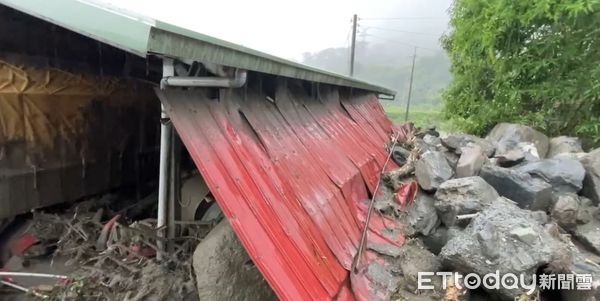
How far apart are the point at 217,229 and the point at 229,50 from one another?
1075mm

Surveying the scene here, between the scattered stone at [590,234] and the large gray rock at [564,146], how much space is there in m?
3.26

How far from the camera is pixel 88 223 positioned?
3.18 metres

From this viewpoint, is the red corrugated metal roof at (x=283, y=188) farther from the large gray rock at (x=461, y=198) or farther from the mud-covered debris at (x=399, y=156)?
the mud-covered debris at (x=399, y=156)

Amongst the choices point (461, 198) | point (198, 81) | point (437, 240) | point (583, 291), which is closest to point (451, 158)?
point (461, 198)

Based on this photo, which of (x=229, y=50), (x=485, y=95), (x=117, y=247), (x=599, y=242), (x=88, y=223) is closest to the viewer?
(x=229, y=50)

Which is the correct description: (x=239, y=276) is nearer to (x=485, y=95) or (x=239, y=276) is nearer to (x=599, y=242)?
(x=599, y=242)

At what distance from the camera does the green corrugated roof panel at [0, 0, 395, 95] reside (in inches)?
61.4

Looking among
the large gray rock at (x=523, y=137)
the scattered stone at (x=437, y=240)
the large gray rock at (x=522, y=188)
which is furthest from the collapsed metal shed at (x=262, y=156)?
the large gray rock at (x=523, y=137)

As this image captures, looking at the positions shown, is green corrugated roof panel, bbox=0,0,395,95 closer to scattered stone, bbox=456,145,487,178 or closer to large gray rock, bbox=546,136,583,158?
scattered stone, bbox=456,145,487,178

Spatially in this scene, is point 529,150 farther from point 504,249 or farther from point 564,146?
point 504,249

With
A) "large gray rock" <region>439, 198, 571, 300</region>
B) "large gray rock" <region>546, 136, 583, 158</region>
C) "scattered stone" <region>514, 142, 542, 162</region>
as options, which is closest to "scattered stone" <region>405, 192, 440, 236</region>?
"large gray rock" <region>439, 198, 571, 300</region>

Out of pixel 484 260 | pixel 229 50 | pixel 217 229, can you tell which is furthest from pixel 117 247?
pixel 484 260

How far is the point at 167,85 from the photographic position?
1928 millimetres

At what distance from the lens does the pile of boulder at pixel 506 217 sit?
2.64m
